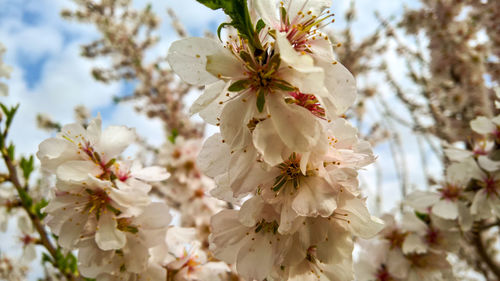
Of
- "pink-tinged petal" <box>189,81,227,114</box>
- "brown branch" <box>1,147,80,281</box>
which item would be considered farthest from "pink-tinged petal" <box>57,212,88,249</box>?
"pink-tinged petal" <box>189,81,227,114</box>

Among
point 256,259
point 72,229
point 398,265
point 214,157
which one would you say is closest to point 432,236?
point 398,265

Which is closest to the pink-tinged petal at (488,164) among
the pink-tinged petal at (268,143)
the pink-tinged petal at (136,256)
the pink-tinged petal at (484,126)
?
the pink-tinged petal at (484,126)

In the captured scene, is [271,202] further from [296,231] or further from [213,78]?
[213,78]

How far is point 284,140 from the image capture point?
1.97 feet

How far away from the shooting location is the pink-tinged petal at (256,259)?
2.40 ft

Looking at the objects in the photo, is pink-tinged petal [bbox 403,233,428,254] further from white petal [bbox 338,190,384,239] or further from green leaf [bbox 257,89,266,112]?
green leaf [bbox 257,89,266,112]

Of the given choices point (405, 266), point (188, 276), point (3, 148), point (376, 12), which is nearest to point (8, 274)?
point (3, 148)

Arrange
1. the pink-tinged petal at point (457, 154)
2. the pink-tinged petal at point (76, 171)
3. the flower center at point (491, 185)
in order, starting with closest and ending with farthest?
the pink-tinged petal at point (76, 171) < the flower center at point (491, 185) < the pink-tinged petal at point (457, 154)

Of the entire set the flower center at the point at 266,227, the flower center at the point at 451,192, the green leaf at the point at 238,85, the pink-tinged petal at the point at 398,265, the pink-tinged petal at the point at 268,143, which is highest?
the green leaf at the point at 238,85

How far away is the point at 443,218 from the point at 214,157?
121 cm

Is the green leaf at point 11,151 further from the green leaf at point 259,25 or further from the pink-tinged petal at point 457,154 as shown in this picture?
the pink-tinged petal at point 457,154

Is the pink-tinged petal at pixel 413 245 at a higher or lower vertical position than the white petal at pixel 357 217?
lower

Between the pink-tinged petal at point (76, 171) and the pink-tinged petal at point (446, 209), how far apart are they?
134cm

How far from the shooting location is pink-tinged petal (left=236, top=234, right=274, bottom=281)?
73 cm
